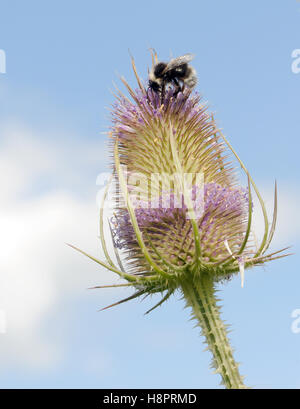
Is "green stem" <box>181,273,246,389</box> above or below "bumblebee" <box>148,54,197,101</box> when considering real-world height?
below

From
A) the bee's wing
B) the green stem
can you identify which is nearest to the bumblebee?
the bee's wing

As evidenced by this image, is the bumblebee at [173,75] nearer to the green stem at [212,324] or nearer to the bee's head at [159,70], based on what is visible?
the bee's head at [159,70]

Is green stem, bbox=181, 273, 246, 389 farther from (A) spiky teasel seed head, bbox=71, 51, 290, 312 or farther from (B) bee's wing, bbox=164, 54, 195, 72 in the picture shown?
(B) bee's wing, bbox=164, 54, 195, 72

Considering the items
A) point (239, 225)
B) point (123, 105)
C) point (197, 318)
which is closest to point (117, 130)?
point (123, 105)

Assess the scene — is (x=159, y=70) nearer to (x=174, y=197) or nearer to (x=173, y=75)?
(x=173, y=75)

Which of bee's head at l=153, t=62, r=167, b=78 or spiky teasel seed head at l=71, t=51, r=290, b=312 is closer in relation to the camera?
spiky teasel seed head at l=71, t=51, r=290, b=312
